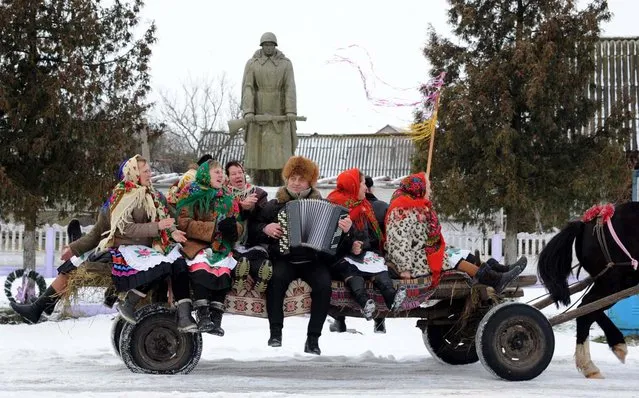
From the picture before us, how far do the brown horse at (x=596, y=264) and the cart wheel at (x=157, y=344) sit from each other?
3.32 metres

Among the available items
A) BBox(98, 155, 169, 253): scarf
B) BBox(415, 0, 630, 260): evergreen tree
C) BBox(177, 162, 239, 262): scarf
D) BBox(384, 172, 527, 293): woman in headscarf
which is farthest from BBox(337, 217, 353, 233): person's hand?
BBox(415, 0, 630, 260): evergreen tree

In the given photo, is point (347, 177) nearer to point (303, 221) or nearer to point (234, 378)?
point (303, 221)

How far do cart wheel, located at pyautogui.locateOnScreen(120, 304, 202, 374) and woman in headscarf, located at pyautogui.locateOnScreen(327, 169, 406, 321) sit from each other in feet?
4.48

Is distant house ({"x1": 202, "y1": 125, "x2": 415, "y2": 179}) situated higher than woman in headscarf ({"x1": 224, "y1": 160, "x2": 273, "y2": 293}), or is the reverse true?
distant house ({"x1": 202, "y1": 125, "x2": 415, "y2": 179})

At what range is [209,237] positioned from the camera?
27.3ft

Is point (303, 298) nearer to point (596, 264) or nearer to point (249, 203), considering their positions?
point (249, 203)

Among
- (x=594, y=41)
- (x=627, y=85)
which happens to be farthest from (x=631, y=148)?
(x=594, y=41)

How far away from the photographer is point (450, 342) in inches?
376

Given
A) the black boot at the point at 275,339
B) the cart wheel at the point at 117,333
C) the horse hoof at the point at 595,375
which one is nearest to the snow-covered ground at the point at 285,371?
the horse hoof at the point at 595,375

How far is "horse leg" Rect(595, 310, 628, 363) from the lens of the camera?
9.05 m

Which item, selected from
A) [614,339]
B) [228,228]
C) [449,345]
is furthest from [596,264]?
[228,228]

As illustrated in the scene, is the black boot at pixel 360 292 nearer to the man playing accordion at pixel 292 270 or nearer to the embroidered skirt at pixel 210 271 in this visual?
the man playing accordion at pixel 292 270

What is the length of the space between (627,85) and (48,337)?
17405 millimetres

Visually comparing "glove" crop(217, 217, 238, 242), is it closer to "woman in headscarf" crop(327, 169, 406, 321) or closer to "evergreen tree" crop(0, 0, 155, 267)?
"woman in headscarf" crop(327, 169, 406, 321)
